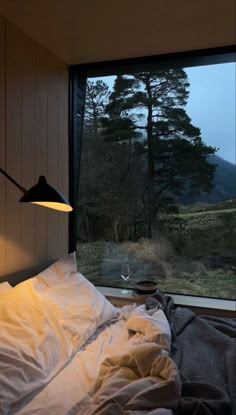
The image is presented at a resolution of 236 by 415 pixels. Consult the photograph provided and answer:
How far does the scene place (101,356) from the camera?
156cm

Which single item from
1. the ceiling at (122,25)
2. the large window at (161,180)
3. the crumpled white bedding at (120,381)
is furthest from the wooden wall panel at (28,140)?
the crumpled white bedding at (120,381)

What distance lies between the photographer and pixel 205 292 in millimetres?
2562

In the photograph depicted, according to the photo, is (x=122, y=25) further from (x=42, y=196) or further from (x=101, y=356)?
(x=101, y=356)

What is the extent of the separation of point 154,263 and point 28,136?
1362mm

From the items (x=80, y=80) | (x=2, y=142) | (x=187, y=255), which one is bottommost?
(x=187, y=255)

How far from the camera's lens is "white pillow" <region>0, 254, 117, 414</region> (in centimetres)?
120

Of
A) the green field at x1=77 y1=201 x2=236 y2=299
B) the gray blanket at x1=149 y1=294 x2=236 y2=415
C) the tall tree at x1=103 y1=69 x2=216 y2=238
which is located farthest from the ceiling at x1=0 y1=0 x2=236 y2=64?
the gray blanket at x1=149 y1=294 x2=236 y2=415

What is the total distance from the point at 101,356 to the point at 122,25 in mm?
1890

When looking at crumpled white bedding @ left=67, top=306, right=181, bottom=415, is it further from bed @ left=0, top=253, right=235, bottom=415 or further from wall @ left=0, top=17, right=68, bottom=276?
wall @ left=0, top=17, right=68, bottom=276

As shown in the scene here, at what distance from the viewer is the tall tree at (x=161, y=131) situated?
2568 mm

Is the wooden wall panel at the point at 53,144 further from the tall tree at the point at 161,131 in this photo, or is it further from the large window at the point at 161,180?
the tall tree at the point at 161,131

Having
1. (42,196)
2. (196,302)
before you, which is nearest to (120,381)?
(42,196)

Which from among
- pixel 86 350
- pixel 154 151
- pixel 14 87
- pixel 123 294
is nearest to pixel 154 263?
pixel 123 294

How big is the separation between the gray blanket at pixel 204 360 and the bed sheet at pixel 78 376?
0.97ft
